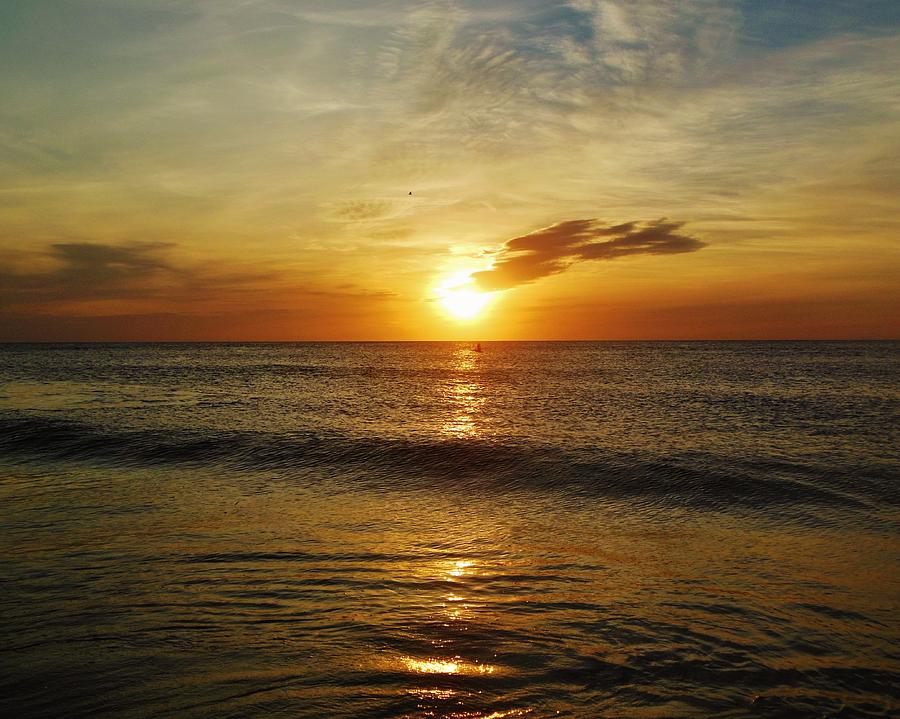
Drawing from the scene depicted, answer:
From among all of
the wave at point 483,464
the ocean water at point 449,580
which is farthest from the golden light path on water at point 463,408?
the ocean water at point 449,580

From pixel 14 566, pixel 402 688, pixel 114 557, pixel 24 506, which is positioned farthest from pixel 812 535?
pixel 24 506

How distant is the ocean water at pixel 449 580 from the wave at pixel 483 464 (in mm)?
153

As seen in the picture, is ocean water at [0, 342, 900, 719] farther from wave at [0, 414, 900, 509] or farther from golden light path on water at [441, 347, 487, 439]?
golden light path on water at [441, 347, 487, 439]

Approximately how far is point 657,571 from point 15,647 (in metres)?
8.77

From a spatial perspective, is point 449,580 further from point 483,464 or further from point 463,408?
point 463,408

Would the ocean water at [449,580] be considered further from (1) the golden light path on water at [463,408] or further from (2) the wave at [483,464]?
(1) the golden light path on water at [463,408]

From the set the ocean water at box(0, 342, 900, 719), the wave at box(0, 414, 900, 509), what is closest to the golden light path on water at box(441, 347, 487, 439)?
the wave at box(0, 414, 900, 509)

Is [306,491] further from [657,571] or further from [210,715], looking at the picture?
[210,715]

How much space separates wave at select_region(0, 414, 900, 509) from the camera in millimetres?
16531

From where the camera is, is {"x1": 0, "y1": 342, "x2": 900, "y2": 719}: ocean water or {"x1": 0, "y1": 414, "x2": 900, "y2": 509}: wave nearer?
{"x1": 0, "y1": 342, "x2": 900, "y2": 719}: ocean water

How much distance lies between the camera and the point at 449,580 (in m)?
9.25

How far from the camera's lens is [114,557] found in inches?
399

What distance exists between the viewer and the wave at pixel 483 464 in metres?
16.5

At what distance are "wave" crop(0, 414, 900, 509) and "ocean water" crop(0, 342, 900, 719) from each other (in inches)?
6.0
